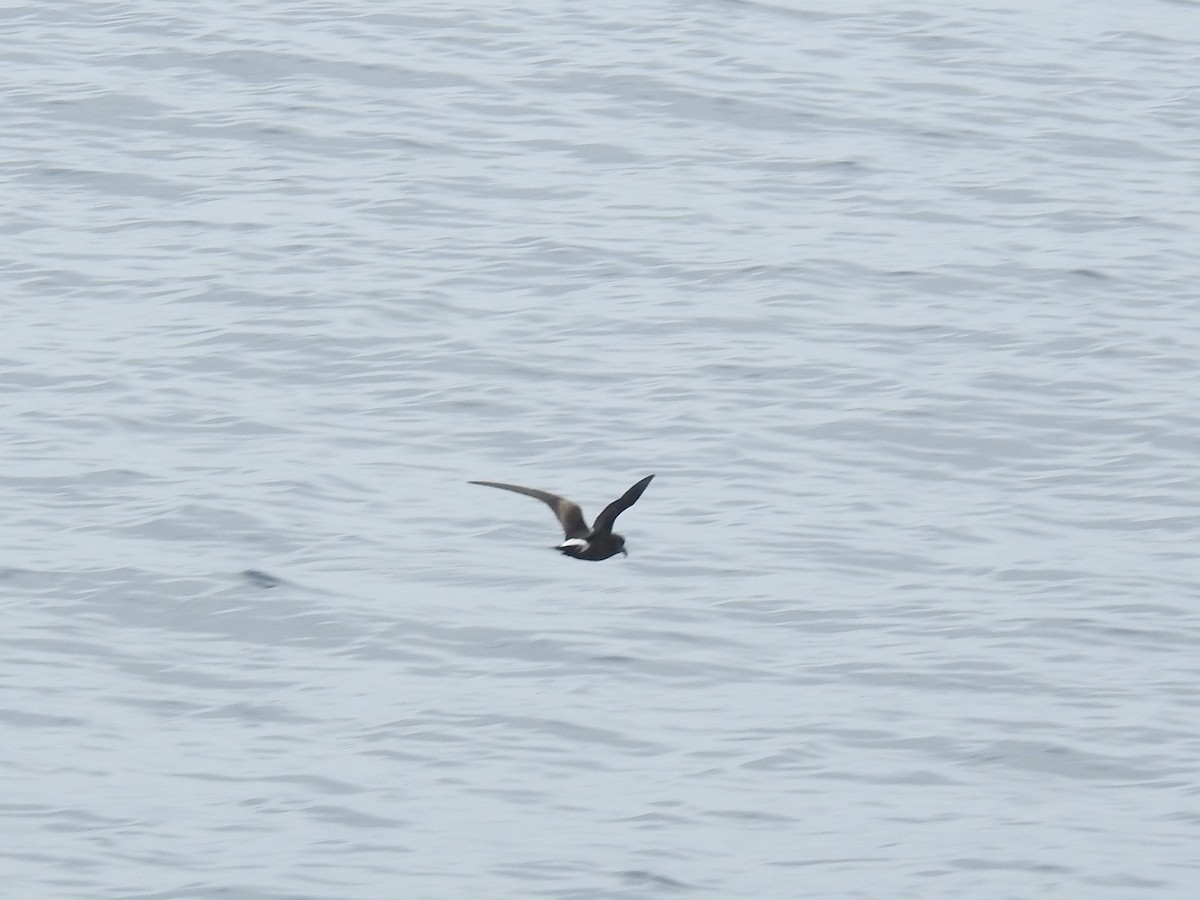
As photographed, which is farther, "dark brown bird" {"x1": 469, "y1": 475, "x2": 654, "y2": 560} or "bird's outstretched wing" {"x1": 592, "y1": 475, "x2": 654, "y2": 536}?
"dark brown bird" {"x1": 469, "y1": 475, "x2": 654, "y2": 560}

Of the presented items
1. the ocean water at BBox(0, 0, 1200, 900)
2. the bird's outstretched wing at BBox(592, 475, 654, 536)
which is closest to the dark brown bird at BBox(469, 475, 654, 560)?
the bird's outstretched wing at BBox(592, 475, 654, 536)

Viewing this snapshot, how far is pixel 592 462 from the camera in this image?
44.5 ft

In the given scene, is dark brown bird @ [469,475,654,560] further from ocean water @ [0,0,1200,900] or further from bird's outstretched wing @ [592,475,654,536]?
ocean water @ [0,0,1200,900]

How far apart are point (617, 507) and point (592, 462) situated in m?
3.43

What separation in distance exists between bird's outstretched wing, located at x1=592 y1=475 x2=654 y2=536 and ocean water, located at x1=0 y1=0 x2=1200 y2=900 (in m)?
0.79

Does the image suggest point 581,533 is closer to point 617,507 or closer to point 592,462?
point 617,507

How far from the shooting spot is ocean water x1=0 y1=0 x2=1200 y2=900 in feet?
32.5

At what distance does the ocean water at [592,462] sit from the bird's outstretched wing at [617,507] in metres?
0.79

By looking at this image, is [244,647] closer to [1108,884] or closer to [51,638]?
[51,638]

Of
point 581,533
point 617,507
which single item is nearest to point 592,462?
point 581,533

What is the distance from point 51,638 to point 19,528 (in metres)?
1.31

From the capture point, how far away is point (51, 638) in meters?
11.4

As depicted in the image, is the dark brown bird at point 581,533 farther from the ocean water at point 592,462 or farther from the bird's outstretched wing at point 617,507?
the ocean water at point 592,462

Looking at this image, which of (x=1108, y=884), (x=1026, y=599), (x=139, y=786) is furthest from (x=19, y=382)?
(x=1108, y=884)
